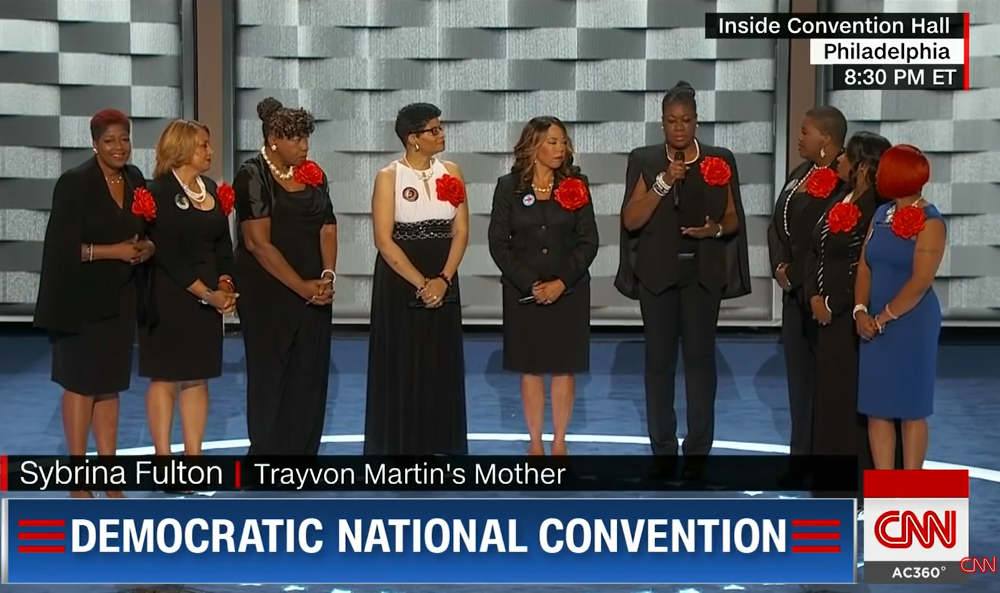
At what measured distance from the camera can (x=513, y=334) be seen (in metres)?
6.72

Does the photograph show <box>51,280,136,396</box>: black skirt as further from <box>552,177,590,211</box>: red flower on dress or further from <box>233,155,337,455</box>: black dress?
<box>552,177,590,211</box>: red flower on dress

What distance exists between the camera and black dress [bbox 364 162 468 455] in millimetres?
6539

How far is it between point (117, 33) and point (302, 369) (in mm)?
4931

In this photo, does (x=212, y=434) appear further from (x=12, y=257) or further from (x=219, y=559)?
(x=12, y=257)

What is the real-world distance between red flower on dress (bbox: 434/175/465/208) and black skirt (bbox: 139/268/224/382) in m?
0.96

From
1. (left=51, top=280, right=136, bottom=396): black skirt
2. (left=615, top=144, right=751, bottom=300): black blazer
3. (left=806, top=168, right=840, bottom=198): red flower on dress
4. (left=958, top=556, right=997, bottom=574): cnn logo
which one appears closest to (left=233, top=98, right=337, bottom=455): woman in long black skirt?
(left=51, top=280, right=136, bottom=396): black skirt

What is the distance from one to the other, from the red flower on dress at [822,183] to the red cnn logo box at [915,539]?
151 centimetres

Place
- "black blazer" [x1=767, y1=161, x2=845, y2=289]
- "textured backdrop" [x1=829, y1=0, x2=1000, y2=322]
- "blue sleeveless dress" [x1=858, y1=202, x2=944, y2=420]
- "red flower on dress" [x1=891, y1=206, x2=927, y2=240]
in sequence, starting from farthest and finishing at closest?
"textured backdrop" [x1=829, y1=0, x2=1000, y2=322] < "black blazer" [x1=767, y1=161, x2=845, y2=289] < "blue sleeveless dress" [x1=858, y1=202, x2=944, y2=420] < "red flower on dress" [x1=891, y1=206, x2=927, y2=240]

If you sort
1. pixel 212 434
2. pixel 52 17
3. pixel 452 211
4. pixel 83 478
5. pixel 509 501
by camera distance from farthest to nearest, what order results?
pixel 52 17 < pixel 212 434 < pixel 452 211 < pixel 83 478 < pixel 509 501

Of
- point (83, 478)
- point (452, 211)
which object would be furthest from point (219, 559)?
point (452, 211)

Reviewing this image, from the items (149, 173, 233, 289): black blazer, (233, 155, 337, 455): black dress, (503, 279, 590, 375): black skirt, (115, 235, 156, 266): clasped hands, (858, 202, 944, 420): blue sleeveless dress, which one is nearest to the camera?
(858, 202, 944, 420): blue sleeveless dress

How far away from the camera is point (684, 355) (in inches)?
263

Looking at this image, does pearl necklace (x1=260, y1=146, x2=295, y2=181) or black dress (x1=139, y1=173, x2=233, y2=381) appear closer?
black dress (x1=139, y1=173, x2=233, y2=381)

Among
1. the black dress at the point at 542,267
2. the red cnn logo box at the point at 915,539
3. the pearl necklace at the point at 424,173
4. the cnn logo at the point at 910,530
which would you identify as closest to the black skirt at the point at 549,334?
the black dress at the point at 542,267
